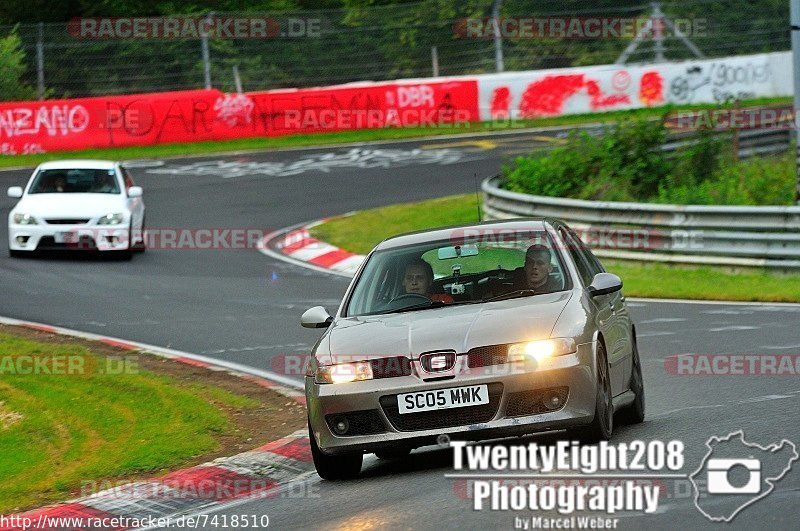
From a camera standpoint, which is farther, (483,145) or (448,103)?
(448,103)

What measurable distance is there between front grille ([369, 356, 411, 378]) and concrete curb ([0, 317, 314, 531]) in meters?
0.89

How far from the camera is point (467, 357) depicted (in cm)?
822

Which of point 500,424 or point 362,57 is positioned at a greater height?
point 362,57

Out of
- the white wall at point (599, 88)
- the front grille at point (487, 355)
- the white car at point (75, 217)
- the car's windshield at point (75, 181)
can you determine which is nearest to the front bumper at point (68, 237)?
the white car at point (75, 217)

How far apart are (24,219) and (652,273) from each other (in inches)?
360

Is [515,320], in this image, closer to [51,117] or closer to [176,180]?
[176,180]

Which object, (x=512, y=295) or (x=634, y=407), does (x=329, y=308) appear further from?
(x=512, y=295)

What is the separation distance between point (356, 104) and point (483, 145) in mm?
4373

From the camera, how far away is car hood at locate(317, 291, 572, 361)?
8.30m

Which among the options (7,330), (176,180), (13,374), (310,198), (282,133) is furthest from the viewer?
(282,133)

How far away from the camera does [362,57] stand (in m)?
38.9

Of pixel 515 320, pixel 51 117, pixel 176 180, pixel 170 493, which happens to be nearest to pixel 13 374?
pixel 170 493

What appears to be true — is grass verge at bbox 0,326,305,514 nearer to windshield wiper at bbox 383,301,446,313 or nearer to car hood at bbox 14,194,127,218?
windshield wiper at bbox 383,301,446,313

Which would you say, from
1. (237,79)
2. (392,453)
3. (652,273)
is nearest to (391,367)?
(392,453)
